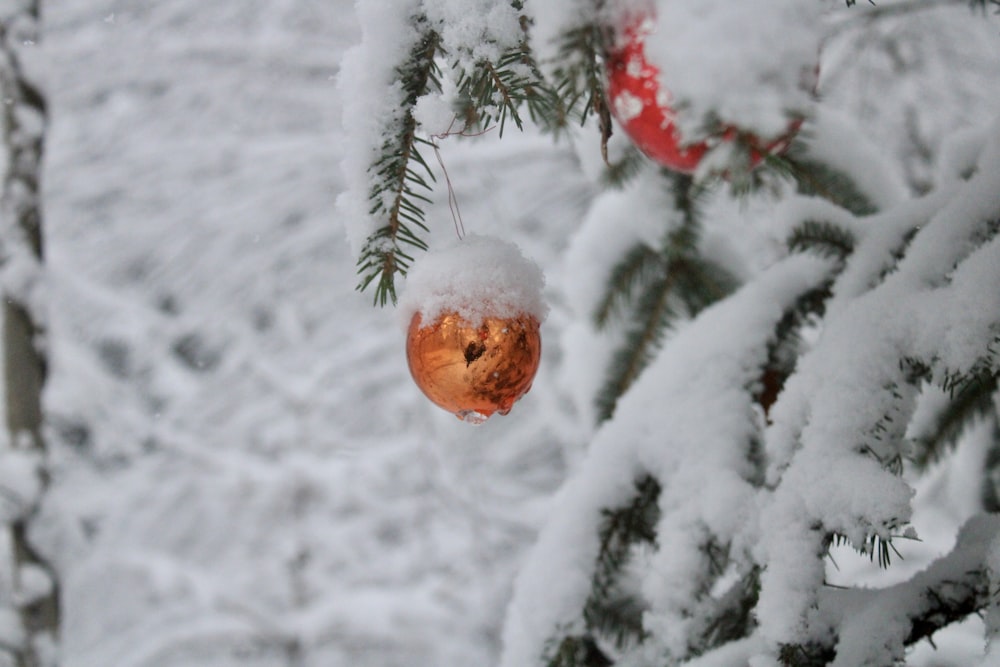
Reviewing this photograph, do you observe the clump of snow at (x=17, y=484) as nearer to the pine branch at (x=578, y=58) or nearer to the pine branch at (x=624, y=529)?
the pine branch at (x=624, y=529)

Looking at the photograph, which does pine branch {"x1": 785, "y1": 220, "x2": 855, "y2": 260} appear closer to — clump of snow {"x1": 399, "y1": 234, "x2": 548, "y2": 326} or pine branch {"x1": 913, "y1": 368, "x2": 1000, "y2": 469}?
pine branch {"x1": 913, "y1": 368, "x2": 1000, "y2": 469}

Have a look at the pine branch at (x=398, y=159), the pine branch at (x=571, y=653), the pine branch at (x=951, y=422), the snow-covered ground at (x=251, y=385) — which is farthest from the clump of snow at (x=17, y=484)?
the pine branch at (x=951, y=422)

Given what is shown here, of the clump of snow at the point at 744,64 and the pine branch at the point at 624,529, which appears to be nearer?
the clump of snow at the point at 744,64

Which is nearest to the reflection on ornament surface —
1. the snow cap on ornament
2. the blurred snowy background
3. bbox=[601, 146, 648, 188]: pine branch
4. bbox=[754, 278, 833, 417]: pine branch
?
the snow cap on ornament

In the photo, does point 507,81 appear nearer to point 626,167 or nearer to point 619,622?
point 626,167

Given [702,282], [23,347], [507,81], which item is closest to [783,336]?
[702,282]
